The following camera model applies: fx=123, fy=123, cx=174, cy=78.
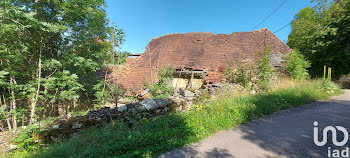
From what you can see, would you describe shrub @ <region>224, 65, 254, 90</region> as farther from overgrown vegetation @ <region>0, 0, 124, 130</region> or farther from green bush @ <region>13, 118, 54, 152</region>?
green bush @ <region>13, 118, 54, 152</region>

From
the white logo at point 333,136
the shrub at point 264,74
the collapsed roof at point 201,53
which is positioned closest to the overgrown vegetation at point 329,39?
the collapsed roof at point 201,53

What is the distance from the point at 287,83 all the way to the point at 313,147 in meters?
5.04

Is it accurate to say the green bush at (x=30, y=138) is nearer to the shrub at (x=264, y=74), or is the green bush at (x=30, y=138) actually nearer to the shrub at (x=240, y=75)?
the shrub at (x=240, y=75)

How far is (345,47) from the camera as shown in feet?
26.4

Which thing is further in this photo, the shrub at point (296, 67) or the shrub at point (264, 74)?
the shrub at point (296, 67)

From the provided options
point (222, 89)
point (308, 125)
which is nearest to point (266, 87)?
point (222, 89)

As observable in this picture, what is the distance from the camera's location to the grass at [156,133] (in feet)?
7.18

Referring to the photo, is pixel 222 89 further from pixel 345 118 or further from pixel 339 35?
pixel 339 35

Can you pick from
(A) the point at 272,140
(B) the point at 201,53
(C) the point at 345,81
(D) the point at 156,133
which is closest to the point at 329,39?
(C) the point at 345,81

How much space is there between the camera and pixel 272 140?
7.70ft

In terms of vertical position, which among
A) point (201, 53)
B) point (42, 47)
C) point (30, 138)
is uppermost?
point (201, 53)

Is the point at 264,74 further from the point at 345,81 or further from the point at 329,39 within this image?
the point at 345,81

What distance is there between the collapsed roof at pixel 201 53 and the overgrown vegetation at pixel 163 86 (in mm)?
916

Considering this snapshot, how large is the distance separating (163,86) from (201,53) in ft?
16.4
